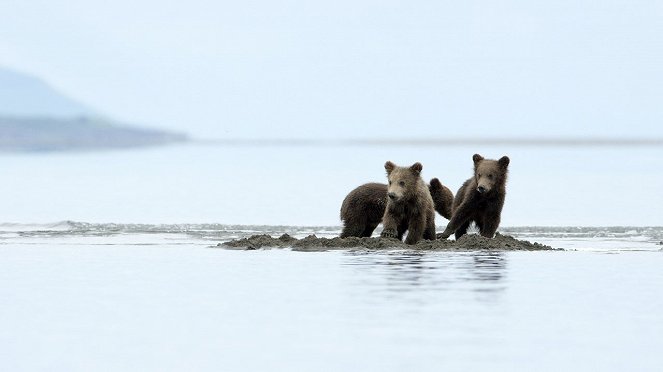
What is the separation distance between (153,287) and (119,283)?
482 mm

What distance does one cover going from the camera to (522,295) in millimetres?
12297

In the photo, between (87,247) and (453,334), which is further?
(87,247)

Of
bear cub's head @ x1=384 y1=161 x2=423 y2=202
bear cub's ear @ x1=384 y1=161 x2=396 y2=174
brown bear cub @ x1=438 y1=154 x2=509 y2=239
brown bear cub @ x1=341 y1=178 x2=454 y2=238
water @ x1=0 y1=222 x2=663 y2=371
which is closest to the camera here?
water @ x1=0 y1=222 x2=663 y2=371

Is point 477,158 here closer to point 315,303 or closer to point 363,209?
point 363,209

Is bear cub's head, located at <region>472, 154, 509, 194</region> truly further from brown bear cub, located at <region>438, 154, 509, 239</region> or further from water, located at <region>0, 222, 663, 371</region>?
water, located at <region>0, 222, 663, 371</region>

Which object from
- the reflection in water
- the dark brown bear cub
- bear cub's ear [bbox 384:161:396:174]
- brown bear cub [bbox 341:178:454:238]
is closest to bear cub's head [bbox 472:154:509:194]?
the dark brown bear cub

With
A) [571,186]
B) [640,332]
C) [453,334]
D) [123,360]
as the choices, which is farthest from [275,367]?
[571,186]

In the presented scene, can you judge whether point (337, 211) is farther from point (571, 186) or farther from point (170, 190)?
point (571, 186)

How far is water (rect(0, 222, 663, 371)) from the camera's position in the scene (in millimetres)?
9175

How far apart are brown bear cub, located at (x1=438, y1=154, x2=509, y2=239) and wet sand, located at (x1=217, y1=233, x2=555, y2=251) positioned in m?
0.31

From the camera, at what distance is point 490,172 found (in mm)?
17484

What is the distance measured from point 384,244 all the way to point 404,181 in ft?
2.69

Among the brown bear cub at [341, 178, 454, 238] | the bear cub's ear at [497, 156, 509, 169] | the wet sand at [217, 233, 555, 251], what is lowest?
the wet sand at [217, 233, 555, 251]

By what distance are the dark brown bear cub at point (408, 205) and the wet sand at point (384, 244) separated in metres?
0.19
